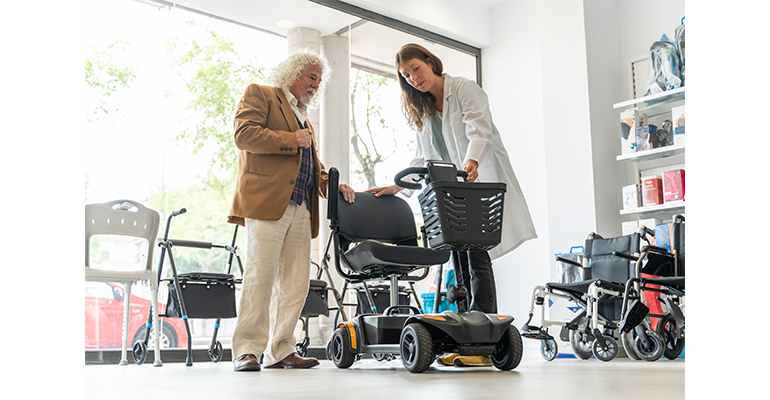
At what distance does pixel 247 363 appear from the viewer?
92.3 inches

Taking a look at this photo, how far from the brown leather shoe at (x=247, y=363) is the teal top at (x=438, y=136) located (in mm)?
1274

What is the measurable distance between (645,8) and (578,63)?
0.84 metres

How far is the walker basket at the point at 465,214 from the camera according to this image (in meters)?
2.17

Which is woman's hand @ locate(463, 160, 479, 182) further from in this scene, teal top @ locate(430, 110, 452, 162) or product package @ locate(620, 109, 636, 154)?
product package @ locate(620, 109, 636, 154)

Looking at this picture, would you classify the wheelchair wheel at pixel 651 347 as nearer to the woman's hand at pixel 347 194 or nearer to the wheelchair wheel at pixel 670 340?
the wheelchair wheel at pixel 670 340

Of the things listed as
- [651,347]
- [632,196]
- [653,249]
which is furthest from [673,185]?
[651,347]

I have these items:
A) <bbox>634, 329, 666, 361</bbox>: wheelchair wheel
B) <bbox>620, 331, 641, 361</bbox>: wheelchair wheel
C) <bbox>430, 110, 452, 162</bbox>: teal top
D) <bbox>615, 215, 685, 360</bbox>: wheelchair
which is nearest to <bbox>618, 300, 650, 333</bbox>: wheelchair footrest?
<bbox>615, 215, 685, 360</bbox>: wheelchair

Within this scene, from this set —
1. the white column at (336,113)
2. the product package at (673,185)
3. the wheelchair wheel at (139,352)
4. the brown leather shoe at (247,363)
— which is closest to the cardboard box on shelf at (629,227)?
the product package at (673,185)

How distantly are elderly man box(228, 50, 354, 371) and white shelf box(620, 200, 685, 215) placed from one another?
2.84 metres

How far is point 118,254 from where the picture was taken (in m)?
4.04

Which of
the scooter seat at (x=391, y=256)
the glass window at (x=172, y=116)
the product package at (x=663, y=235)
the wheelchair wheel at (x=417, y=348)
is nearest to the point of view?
the wheelchair wheel at (x=417, y=348)

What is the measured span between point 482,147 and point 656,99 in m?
2.83

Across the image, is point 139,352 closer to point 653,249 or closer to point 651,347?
point 651,347

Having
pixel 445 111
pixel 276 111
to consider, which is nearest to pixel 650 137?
pixel 445 111
